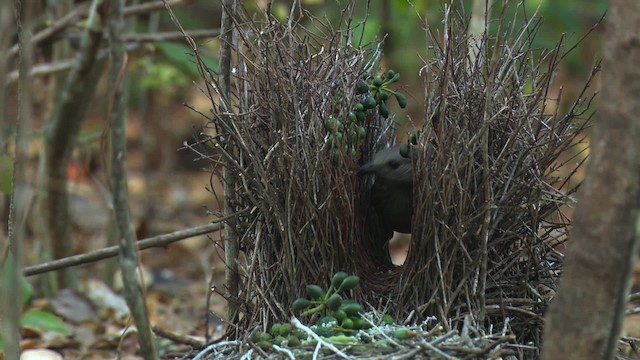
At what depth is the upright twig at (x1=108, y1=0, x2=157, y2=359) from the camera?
1841mm

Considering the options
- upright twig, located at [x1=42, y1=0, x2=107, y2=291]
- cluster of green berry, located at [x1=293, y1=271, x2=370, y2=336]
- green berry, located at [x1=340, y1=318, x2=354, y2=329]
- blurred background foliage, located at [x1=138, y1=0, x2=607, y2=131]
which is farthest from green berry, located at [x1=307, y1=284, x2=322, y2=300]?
upright twig, located at [x1=42, y1=0, x2=107, y2=291]

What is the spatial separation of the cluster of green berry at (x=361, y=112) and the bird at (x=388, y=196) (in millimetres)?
79

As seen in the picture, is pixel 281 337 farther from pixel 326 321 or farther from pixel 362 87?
pixel 362 87

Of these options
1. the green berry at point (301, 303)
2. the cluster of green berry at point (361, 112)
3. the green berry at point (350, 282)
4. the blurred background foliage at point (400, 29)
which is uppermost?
the blurred background foliage at point (400, 29)

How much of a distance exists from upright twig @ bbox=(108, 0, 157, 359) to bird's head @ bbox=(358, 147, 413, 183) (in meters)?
0.83

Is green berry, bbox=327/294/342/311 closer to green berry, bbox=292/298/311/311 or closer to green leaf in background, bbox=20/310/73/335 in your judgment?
green berry, bbox=292/298/311/311

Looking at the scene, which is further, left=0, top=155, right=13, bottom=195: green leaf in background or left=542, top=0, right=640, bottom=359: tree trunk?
left=0, top=155, right=13, bottom=195: green leaf in background

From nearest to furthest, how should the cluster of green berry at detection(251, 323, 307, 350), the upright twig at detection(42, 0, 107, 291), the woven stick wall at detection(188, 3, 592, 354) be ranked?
1. the cluster of green berry at detection(251, 323, 307, 350)
2. the woven stick wall at detection(188, 3, 592, 354)
3. the upright twig at detection(42, 0, 107, 291)

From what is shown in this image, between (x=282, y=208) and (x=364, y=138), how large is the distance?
331 millimetres

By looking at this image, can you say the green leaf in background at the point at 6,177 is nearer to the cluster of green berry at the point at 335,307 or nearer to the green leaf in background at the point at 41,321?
the green leaf in background at the point at 41,321

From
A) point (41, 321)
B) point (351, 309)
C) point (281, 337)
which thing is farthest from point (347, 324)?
point (41, 321)

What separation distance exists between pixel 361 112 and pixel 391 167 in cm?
17

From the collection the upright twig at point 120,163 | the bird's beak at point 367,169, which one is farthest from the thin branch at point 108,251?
the upright twig at point 120,163

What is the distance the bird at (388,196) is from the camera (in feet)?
8.25
